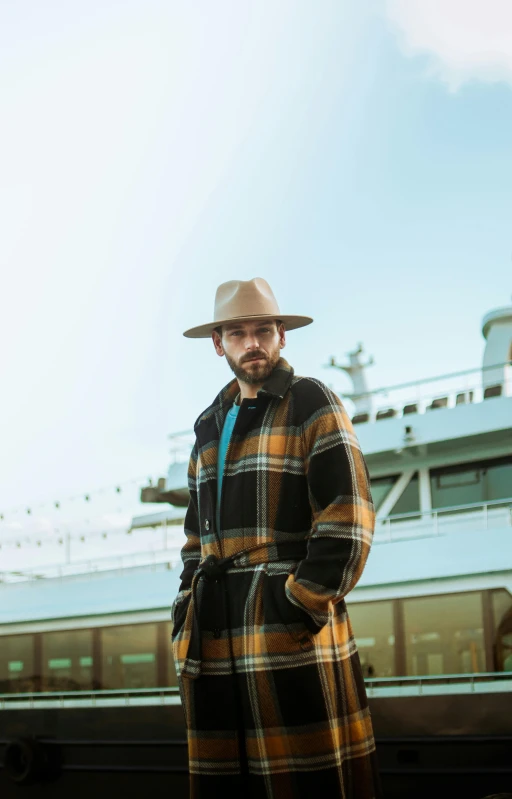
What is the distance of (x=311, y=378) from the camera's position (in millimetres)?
2504

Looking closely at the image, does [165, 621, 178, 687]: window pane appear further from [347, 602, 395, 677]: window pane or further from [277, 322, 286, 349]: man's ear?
[277, 322, 286, 349]: man's ear

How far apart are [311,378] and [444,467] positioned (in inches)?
188

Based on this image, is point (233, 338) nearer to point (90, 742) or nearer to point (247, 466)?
point (247, 466)

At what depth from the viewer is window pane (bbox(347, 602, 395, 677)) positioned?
5.50m

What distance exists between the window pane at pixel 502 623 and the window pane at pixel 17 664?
3397 millimetres

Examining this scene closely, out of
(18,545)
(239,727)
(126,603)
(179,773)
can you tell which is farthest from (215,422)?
(18,545)

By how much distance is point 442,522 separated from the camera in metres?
6.27

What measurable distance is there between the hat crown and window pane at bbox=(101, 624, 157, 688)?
4084mm

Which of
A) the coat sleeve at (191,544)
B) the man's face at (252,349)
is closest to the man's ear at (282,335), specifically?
the man's face at (252,349)

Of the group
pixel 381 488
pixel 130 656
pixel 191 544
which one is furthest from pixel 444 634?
pixel 191 544

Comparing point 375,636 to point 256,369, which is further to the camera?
point 375,636

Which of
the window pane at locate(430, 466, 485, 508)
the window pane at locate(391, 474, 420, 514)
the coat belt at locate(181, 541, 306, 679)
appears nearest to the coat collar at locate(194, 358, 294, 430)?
the coat belt at locate(181, 541, 306, 679)

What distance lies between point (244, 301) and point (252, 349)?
0.14 m

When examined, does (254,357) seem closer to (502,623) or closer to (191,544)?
(191,544)
